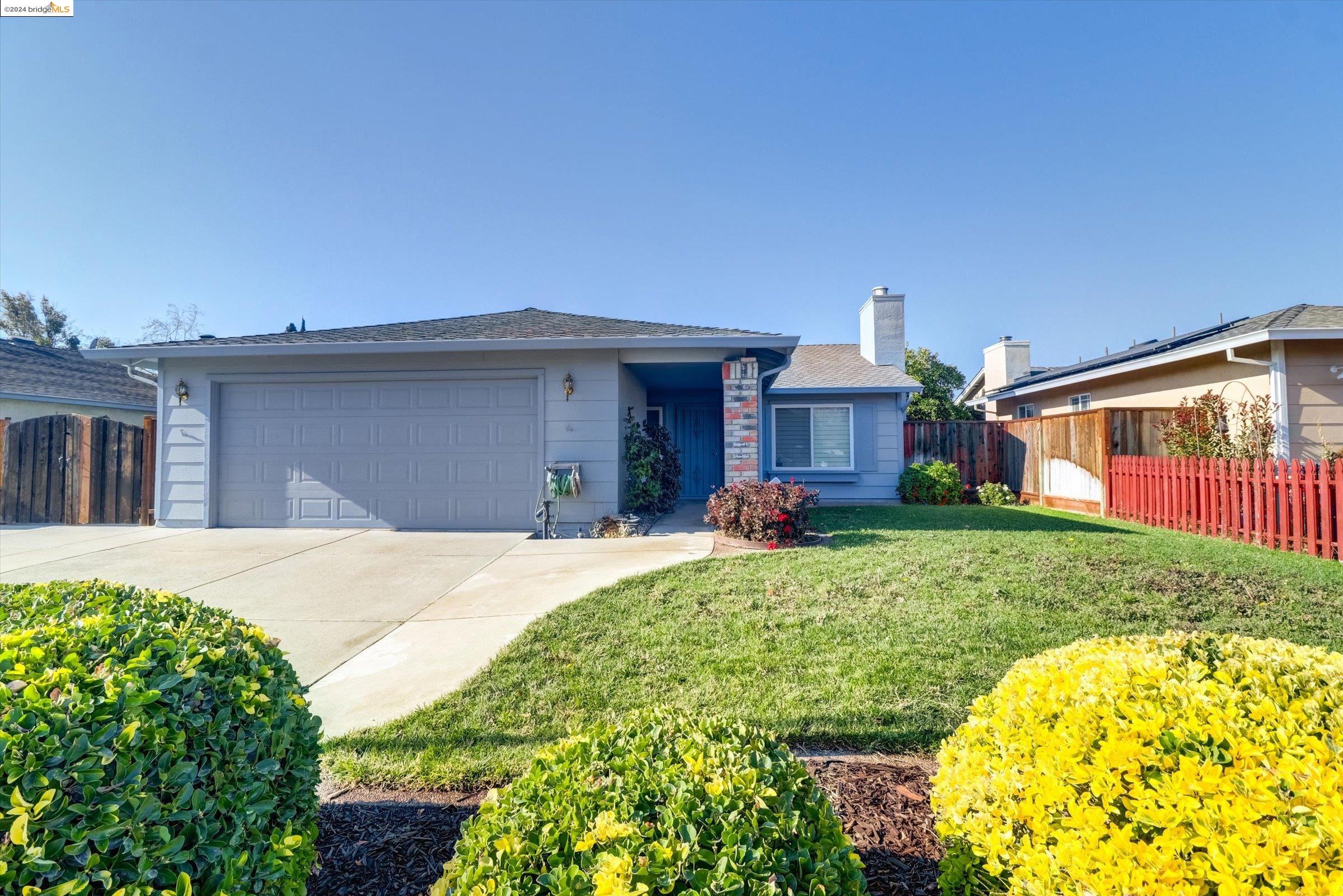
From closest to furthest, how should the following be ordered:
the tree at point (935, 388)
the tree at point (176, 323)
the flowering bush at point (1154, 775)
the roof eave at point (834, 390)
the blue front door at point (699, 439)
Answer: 1. the flowering bush at point (1154, 775)
2. the roof eave at point (834, 390)
3. the blue front door at point (699, 439)
4. the tree at point (935, 388)
5. the tree at point (176, 323)

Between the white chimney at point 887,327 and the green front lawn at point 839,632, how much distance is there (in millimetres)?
7943

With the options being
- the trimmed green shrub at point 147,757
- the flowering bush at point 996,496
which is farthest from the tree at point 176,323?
the trimmed green shrub at point 147,757

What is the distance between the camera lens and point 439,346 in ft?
27.6

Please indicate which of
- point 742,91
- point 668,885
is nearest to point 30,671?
point 668,885

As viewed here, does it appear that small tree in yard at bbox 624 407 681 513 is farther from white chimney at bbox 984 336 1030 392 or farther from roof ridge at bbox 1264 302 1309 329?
white chimney at bbox 984 336 1030 392

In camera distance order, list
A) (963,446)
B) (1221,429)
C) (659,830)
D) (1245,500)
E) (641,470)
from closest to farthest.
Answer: (659,830), (1245,500), (641,470), (1221,429), (963,446)

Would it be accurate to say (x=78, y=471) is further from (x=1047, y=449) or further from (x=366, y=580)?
(x=1047, y=449)

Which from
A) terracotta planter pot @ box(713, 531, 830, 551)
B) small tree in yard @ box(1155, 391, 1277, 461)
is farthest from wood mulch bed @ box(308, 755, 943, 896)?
small tree in yard @ box(1155, 391, 1277, 461)

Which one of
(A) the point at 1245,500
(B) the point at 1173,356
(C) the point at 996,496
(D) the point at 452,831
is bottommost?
(D) the point at 452,831

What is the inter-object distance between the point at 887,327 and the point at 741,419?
726cm

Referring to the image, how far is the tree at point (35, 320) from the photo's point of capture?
1130 inches

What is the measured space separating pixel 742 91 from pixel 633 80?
199 cm

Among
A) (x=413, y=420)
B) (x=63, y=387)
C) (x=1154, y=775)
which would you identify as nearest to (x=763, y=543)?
(x=1154, y=775)

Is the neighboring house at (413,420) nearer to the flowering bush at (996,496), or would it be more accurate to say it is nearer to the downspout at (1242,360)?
the flowering bush at (996,496)
